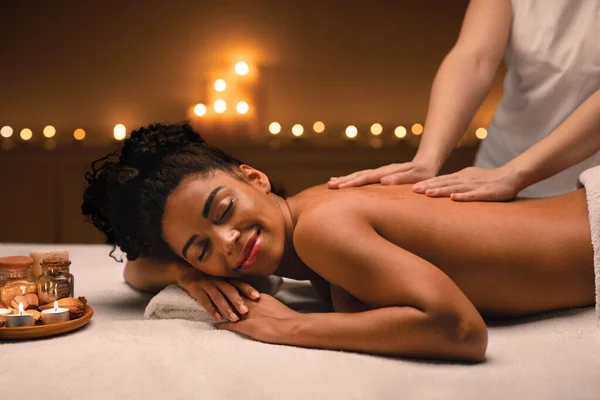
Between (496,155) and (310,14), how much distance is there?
189 cm

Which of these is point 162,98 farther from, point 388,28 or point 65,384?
point 65,384

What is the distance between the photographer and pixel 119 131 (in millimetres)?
3572

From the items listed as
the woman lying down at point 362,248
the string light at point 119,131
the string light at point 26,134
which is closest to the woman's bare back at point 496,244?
the woman lying down at point 362,248

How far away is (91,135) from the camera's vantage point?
3.59 metres

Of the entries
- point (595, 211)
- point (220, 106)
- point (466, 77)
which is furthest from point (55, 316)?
point (220, 106)

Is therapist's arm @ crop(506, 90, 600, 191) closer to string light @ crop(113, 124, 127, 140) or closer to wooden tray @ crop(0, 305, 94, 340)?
wooden tray @ crop(0, 305, 94, 340)

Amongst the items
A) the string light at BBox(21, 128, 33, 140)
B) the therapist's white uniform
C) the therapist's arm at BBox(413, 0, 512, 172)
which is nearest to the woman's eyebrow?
the therapist's arm at BBox(413, 0, 512, 172)

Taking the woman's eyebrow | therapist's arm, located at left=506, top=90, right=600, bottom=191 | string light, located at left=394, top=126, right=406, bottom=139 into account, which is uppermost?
therapist's arm, located at left=506, top=90, right=600, bottom=191

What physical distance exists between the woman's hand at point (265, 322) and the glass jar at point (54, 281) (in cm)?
34

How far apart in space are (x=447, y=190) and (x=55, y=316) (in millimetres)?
815

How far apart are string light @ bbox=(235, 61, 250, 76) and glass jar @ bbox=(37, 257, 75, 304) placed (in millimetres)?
2342

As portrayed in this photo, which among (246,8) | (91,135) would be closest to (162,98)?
(91,135)

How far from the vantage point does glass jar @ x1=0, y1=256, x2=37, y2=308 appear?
50.5 inches

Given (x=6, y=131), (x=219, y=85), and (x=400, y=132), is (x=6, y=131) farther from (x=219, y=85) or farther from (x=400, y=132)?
(x=400, y=132)
